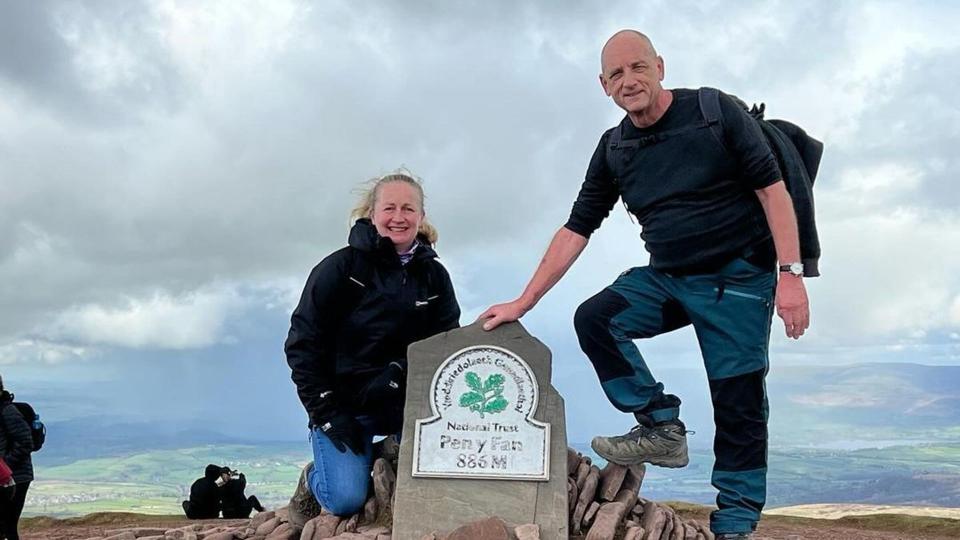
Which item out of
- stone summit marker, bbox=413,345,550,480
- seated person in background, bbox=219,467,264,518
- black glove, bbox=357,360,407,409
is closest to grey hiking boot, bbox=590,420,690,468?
stone summit marker, bbox=413,345,550,480

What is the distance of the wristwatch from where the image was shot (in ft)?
15.8

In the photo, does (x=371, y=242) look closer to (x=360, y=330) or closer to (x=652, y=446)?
(x=360, y=330)

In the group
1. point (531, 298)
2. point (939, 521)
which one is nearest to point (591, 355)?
point (531, 298)

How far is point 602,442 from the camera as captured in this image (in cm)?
548

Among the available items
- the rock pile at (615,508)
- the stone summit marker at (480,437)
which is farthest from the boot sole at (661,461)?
the stone summit marker at (480,437)

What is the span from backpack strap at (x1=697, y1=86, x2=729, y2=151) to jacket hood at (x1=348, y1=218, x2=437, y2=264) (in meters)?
1.82

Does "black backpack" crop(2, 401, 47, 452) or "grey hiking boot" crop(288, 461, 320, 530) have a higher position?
"black backpack" crop(2, 401, 47, 452)

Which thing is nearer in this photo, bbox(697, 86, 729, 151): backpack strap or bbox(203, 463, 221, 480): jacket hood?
bbox(697, 86, 729, 151): backpack strap

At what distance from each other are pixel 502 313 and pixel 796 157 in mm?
1900

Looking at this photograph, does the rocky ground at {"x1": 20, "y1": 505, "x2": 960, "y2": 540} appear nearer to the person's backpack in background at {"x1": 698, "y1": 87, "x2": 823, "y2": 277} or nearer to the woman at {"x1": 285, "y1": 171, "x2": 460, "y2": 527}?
the woman at {"x1": 285, "y1": 171, "x2": 460, "y2": 527}

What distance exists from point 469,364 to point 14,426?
5.16 meters

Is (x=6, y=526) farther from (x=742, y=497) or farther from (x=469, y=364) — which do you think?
(x=742, y=497)

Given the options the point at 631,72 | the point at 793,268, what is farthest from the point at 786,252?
the point at 631,72

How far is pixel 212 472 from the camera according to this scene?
10.1 meters
